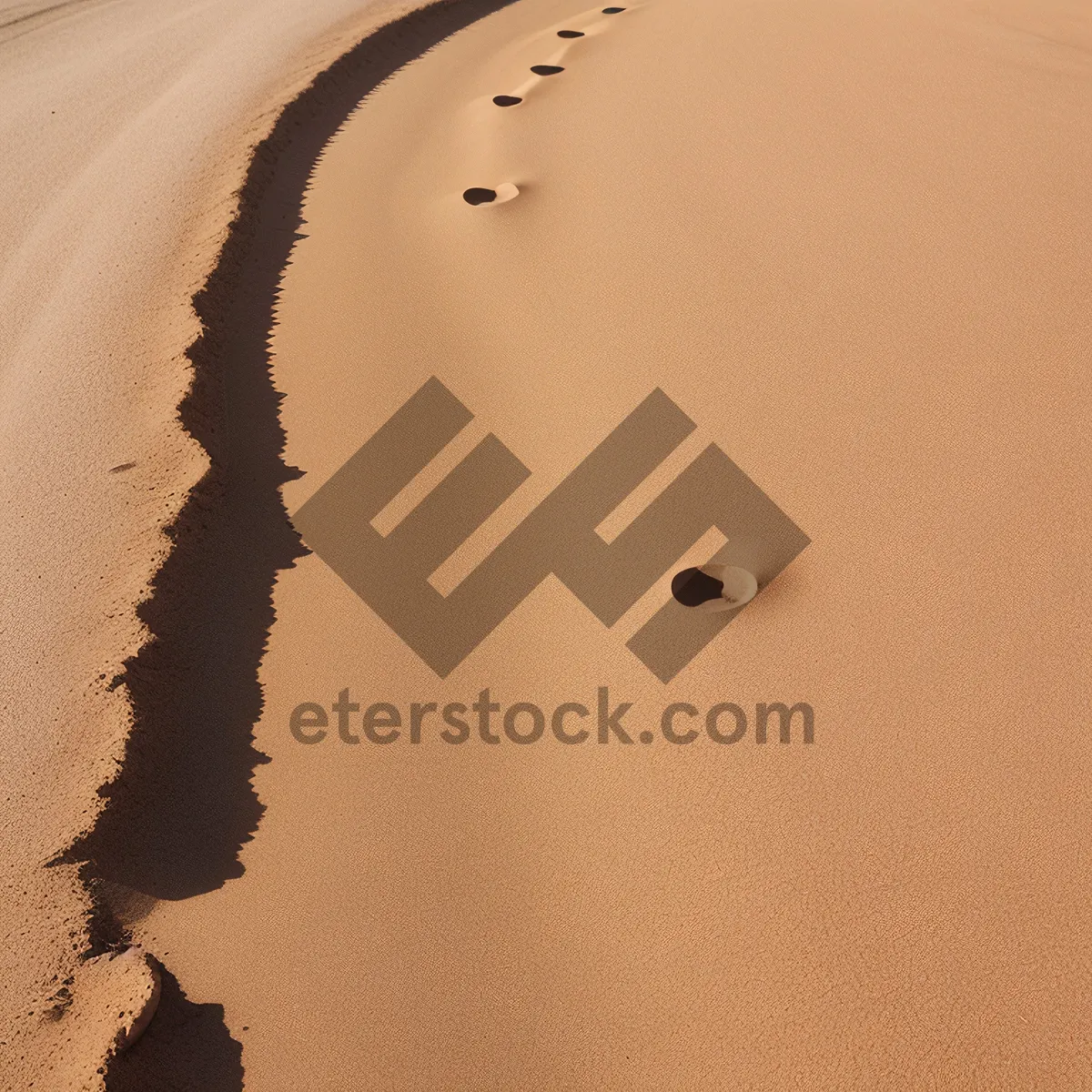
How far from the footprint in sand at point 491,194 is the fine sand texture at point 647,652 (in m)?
0.02

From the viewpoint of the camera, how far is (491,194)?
16.5ft

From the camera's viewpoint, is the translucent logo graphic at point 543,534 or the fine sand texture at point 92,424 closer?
the fine sand texture at point 92,424

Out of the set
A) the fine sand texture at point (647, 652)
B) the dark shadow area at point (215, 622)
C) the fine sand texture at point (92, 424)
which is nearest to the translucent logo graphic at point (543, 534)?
the fine sand texture at point (647, 652)

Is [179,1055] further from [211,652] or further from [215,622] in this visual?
[215,622]

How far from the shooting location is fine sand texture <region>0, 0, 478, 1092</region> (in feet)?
7.01

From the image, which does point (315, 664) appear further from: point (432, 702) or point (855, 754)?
point (855, 754)

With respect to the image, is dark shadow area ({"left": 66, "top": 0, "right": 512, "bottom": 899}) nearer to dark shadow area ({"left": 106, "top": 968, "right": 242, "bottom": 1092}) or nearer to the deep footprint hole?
dark shadow area ({"left": 106, "top": 968, "right": 242, "bottom": 1092})

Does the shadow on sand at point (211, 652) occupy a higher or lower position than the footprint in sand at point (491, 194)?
lower

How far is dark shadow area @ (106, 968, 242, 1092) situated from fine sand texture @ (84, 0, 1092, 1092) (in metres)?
0.01

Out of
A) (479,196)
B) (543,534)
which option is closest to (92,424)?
(543,534)

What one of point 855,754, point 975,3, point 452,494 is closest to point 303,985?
point 855,754

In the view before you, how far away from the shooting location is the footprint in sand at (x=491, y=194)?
16.3ft

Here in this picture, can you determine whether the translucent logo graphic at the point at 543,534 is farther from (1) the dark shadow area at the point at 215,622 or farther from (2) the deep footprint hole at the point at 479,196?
(2) the deep footprint hole at the point at 479,196

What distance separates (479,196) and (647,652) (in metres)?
3.10
